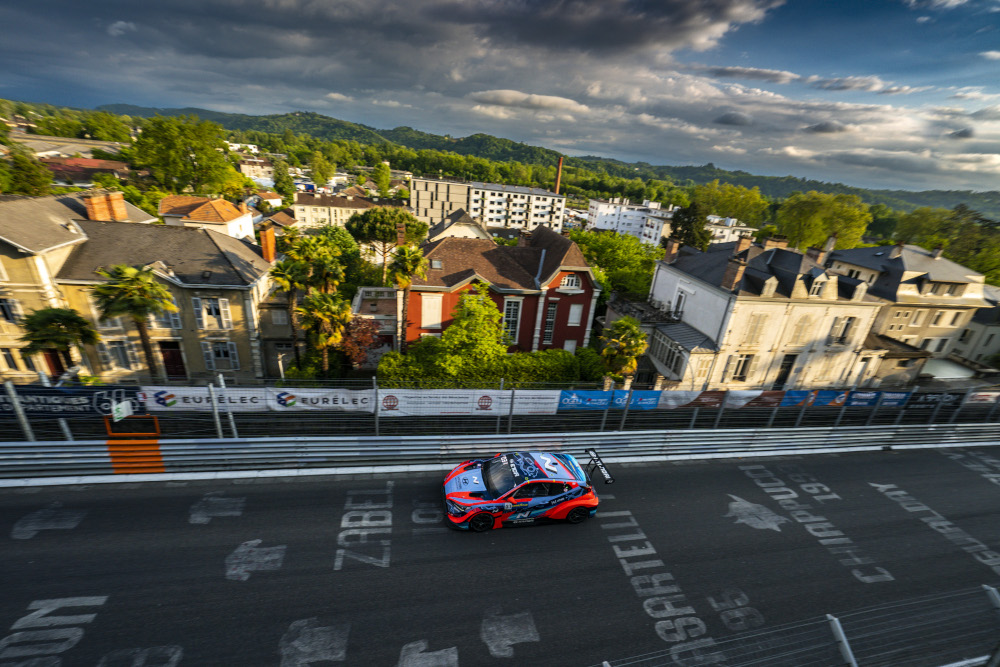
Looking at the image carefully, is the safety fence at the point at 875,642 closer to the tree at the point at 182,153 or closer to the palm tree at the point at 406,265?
the palm tree at the point at 406,265

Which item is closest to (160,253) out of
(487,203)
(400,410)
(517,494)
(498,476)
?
(400,410)

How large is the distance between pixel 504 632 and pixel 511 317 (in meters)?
22.8

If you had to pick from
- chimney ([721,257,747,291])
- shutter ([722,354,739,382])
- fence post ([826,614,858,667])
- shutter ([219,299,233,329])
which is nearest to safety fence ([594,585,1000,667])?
fence post ([826,614,858,667])

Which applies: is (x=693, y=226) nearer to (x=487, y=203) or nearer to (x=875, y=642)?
(x=487, y=203)

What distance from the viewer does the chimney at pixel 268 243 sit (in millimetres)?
31641

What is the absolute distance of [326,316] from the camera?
79.4 feet

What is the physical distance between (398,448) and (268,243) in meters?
24.8

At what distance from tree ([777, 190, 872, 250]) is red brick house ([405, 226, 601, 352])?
7482 centimetres

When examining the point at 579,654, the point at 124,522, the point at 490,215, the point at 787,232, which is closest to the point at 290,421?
the point at 124,522

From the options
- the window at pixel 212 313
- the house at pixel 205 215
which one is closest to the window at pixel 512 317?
the window at pixel 212 313

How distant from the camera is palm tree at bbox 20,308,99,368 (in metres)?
21.4

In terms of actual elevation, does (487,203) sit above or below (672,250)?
below

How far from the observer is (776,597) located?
37.9 feet

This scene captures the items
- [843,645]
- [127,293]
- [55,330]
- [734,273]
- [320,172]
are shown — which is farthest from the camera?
[320,172]
